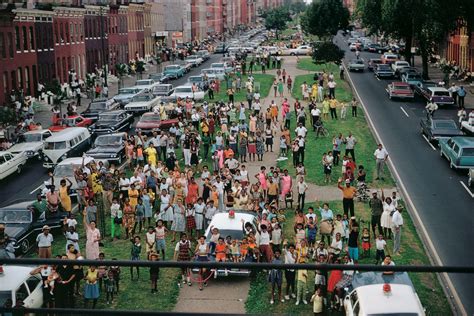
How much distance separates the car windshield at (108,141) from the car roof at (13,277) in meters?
18.4

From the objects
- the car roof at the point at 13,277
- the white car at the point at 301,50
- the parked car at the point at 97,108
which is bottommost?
the car roof at the point at 13,277

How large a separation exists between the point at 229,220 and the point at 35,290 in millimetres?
6294

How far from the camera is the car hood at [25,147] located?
35.9m

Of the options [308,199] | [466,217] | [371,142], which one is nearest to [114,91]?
[371,142]

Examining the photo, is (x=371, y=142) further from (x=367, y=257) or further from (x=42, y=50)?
(x=42, y=50)

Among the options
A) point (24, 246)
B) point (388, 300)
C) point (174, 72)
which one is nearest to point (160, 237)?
point (24, 246)

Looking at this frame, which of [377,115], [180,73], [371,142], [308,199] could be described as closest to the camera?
[308,199]

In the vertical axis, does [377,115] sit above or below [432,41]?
below

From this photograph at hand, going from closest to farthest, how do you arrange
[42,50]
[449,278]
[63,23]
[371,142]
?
[449,278]
[371,142]
[42,50]
[63,23]

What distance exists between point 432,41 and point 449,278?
45480 millimetres

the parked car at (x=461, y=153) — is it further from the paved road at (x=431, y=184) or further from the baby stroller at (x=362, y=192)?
the baby stroller at (x=362, y=192)

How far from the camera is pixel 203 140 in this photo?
34906 millimetres

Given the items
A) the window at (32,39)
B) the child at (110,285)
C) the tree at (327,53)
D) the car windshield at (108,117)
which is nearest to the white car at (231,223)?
the child at (110,285)

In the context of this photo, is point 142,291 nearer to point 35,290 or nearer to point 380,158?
point 35,290
